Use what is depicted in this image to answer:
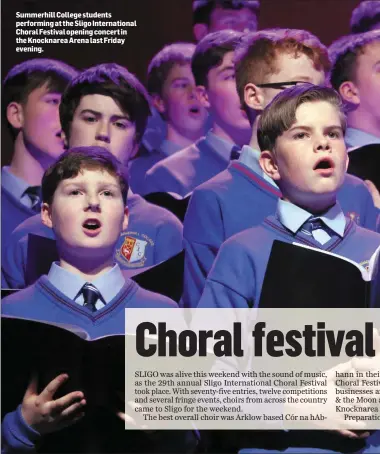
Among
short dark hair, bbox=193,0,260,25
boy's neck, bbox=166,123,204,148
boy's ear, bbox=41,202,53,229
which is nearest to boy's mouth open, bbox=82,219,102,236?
boy's ear, bbox=41,202,53,229

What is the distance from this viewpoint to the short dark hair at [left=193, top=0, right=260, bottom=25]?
218 centimetres

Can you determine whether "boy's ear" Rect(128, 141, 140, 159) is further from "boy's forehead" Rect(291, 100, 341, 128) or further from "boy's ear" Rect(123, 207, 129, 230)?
"boy's forehead" Rect(291, 100, 341, 128)

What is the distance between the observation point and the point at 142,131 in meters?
2.21

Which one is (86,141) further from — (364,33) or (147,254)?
(364,33)

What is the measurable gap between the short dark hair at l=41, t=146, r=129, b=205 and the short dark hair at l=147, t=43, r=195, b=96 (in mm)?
254

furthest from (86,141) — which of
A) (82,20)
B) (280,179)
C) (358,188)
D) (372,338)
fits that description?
(372,338)

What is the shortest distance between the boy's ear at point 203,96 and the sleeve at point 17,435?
3.32 feet

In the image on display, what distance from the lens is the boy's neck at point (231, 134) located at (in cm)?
217

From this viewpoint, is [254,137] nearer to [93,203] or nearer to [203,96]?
[203,96]

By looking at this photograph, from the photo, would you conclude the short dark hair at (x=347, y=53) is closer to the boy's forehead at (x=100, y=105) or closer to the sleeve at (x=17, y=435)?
the boy's forehead at (x=100, y=105)

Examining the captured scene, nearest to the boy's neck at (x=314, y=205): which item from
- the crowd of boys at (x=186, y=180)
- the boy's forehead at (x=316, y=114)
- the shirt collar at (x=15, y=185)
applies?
the crowd of boys at (x=186, y=180)

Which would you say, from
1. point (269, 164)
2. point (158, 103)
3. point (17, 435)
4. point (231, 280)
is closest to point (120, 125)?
point (158, 103)

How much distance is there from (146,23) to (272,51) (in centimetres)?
37

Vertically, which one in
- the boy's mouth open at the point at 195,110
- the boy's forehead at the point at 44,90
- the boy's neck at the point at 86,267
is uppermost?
the boy's forehead at the point at 44,90
